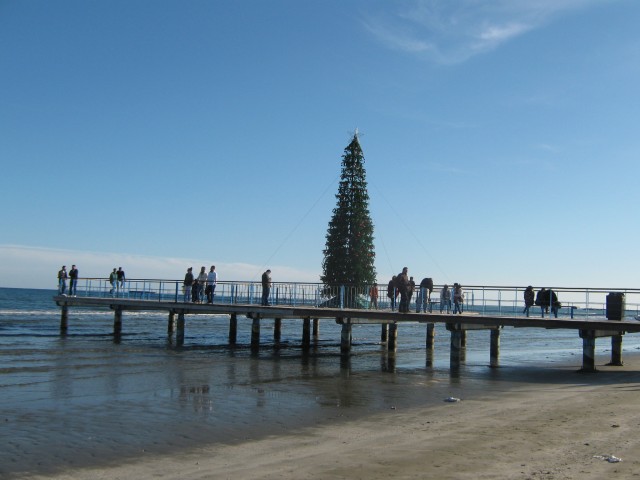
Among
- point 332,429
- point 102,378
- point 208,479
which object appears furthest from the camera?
point 102,378

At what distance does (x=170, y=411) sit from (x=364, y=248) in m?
34.9

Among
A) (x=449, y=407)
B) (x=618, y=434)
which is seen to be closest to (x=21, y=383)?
(x=449, y=407)

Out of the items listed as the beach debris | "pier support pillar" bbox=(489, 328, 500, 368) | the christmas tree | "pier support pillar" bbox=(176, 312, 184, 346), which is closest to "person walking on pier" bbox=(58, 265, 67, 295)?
"pier support pillar" bbox=(176, 312, 184, 346)

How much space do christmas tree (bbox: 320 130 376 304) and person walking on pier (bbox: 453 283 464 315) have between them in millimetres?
20158

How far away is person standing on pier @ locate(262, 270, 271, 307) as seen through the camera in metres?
31.2

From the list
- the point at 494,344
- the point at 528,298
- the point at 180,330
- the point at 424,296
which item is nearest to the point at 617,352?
the point at 494,344

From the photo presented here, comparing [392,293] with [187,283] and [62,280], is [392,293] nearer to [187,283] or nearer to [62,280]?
[187,283]

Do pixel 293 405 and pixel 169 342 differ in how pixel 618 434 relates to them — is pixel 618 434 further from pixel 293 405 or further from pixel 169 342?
pixel 169 342

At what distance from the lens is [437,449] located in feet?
34.9

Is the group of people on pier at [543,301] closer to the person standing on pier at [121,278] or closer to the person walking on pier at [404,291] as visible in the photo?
the person walking on pier at [404,291]

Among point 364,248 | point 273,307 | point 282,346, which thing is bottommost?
point 282,346

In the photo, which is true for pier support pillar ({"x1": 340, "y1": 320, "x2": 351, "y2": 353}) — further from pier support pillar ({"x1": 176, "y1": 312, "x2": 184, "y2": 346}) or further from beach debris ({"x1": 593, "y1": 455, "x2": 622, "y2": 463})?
beach debris ({"x1": 593, "y1": 455, "x2": 622, "y2": 463})

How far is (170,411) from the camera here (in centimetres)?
1489

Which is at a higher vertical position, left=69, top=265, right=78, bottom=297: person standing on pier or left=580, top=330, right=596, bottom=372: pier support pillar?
left=69, top=265, right=78, bottom=297: person standing on pier
